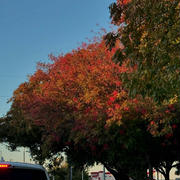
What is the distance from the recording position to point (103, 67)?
29.8 m

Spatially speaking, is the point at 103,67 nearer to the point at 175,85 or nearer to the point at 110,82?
the point at 110,82

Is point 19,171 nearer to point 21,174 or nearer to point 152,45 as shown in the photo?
point 21,174

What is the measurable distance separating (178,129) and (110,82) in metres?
5.41

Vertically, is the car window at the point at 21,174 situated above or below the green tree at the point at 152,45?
below

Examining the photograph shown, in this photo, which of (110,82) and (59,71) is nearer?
(110,82)

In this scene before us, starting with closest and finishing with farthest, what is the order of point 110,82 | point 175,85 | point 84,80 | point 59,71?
point 175,85, point 110,82, point 84,80, point 59,71

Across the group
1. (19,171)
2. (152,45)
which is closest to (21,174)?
(19,171)

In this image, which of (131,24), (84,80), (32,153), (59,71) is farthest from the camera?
(32,153)

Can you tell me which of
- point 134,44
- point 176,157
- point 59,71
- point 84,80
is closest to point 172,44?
point 134,44

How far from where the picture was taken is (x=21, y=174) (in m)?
7.85

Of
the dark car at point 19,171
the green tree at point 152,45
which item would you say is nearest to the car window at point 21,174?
the dark car at point 19,171

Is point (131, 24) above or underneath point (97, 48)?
underneath

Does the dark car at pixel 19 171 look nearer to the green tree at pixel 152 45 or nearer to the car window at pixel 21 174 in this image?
the car window at pixel 21 174

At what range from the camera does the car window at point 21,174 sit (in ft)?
25.2
